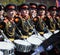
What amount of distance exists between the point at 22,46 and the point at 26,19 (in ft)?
4.56

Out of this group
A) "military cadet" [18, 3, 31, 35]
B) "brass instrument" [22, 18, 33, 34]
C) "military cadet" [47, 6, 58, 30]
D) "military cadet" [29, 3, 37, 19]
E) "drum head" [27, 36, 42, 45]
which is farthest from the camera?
"military cadet" [47, 6, 58, 30]

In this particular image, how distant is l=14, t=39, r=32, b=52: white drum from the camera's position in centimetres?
986

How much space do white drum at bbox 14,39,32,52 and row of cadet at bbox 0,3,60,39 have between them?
0.36 metres

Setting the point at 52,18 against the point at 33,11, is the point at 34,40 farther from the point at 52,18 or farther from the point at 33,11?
the point at 52,18

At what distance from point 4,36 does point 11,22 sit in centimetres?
60

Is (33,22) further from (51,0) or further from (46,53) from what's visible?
(51,0)

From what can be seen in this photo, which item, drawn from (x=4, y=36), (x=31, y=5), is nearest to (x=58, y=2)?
(x=31, y=5)

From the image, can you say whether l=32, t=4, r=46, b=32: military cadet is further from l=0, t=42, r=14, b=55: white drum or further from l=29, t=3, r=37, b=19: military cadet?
l=0, t=42, r=14, b=55: white drum

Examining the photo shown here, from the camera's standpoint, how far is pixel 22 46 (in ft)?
32.4

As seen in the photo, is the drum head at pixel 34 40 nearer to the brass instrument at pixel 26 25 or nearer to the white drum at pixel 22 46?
the white drum at pixel 22 46

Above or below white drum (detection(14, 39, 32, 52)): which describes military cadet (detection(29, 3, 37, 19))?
above

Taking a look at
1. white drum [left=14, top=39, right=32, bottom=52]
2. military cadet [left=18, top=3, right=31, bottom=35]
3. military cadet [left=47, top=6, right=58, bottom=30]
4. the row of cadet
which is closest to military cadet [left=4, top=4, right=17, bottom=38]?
the row of cadet

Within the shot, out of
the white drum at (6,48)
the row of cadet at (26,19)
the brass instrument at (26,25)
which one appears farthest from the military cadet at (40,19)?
the white drum at (6,48)

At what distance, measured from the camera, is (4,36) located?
9695 mm
